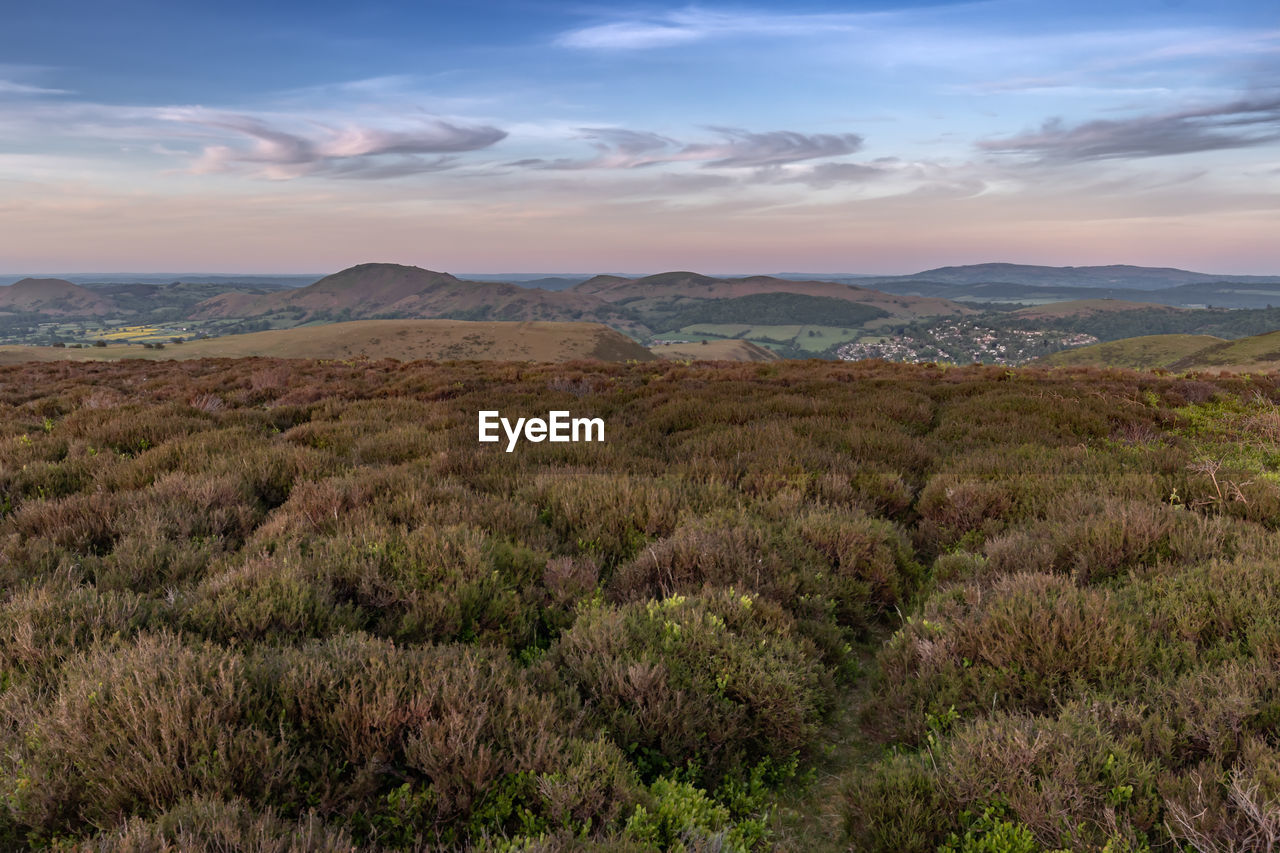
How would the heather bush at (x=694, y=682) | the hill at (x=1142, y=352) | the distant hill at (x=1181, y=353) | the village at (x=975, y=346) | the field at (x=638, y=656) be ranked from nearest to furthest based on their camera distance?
the field at (x=638, y=656) → the heather bush at (x=694, y=682) → the distant hill at (x=1181, y=353) → the hill at (x=1142, y=352) → the village at (x=975, y=346)

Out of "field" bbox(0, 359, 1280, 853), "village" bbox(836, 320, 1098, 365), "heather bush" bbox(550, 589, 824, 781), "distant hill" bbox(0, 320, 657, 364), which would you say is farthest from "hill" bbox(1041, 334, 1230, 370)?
"heather bush" bbox(550, 589, 824, 781)

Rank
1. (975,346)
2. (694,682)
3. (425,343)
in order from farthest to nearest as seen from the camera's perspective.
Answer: (975,346) → (425,343) → (694,682)

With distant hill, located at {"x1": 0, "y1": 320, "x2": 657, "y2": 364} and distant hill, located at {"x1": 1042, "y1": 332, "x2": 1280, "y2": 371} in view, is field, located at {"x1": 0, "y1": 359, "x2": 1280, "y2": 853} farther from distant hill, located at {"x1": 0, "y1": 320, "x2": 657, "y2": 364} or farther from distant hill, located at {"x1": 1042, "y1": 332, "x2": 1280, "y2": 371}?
distant hill, located at {"x1": 1042, "y1": 332, "x2": 1280, "y2": 371}

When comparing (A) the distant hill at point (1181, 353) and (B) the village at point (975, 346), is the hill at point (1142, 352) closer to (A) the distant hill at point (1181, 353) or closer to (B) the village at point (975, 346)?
(A) the distant hill at point (1181, 353)

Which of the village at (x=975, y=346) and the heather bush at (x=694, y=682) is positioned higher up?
the village at (x=975, y=346)

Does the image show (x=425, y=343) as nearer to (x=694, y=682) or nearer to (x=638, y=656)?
(x=638, y=656)

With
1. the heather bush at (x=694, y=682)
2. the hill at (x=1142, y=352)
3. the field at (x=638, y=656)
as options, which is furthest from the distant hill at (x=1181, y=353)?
the heather bush at (x=694, y=682)

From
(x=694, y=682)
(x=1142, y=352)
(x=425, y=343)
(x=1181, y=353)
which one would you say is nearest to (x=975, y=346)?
(x=1142, y=352)
